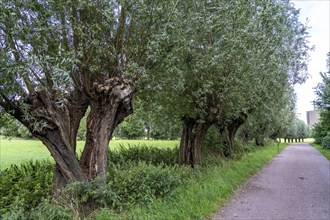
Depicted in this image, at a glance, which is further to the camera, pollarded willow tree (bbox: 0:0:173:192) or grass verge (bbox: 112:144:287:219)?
grass verge (bbox: 112:144:287:219)

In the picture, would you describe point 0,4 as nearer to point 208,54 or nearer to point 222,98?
point 208,54

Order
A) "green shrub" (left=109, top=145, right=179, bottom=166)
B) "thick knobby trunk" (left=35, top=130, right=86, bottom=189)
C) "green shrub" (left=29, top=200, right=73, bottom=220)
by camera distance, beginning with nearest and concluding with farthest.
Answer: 1. "green shrub" (left=29, top=200, right=73, bottom=220)
2. "thick knobby trunk" (left=35, top=130, right=86, bottom=189)
3. "green shrub" (left=109, top=145, right=179, bottom=166)

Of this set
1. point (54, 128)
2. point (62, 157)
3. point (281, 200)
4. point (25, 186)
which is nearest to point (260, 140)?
point (281, 200)

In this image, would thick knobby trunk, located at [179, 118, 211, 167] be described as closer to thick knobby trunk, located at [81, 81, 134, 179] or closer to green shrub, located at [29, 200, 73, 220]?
thick knobby trunk, located at [81, 81, 134, 179]

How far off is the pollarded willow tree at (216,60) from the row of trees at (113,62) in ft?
0.10

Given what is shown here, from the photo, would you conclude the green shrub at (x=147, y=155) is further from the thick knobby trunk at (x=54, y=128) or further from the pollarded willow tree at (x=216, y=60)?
the thick knobby trunk at (x=54, y=128)

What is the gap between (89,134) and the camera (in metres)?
6.19

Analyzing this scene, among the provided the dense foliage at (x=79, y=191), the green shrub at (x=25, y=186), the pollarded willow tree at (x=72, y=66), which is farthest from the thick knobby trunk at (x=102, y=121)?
the green shrub at (x=25, y=186)

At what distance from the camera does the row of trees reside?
4.48 m

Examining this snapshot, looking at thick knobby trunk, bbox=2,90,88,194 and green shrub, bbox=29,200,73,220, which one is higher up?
thick knobby trunk, bbox=2,90,88,194

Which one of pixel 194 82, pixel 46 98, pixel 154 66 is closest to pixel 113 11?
pixel 154 66

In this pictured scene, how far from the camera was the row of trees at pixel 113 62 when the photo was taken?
176 inches

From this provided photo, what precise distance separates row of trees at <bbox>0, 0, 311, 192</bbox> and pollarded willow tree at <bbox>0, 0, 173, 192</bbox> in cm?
2

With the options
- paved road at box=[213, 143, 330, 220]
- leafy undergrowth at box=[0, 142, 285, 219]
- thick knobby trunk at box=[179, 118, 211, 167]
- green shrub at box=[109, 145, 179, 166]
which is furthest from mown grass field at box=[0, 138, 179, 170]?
paved road at box=[213, 143, 330, 220]
